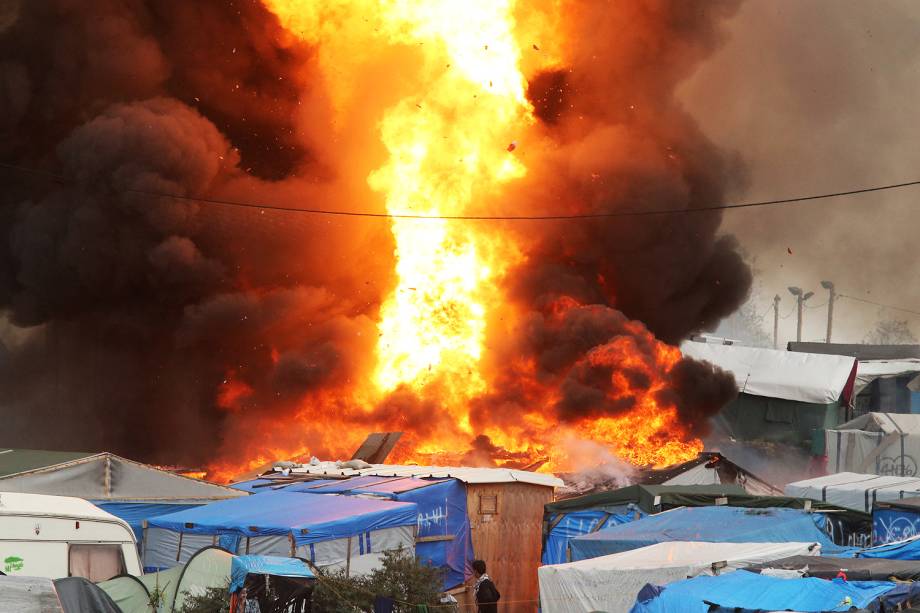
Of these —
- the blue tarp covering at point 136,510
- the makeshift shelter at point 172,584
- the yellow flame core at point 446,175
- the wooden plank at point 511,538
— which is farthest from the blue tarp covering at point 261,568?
the yellow flame core at point 446,175

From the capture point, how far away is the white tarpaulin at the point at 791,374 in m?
38.0

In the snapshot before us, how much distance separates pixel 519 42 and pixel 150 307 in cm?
1382

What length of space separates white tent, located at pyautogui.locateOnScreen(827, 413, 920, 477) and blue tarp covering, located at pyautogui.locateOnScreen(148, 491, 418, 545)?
713 inches

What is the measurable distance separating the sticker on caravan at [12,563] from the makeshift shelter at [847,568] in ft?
25.5

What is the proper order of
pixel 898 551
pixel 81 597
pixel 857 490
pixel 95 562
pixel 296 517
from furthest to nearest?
pixel 857 490 → pixel 296 517 → pixel 95 562 → pixel 898 551 → pixel 81 597

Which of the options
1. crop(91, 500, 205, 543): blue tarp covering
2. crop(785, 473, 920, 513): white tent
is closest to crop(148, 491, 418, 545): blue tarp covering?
crop(91, 500, 205, 543): blue tarp covering

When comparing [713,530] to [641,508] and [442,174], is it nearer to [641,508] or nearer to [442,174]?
[641,508]

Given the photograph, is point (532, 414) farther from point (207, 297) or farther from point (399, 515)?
point (399, 515)

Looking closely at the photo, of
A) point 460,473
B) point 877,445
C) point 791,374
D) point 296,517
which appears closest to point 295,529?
point 296,517

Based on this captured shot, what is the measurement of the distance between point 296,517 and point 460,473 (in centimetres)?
483

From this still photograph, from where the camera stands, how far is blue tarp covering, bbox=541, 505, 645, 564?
1831cm

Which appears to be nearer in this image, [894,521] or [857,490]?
[894,521]

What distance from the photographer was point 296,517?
14.9m

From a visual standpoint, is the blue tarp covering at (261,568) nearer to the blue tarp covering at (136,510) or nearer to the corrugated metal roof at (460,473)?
the blue tarp covering at (136,510)
